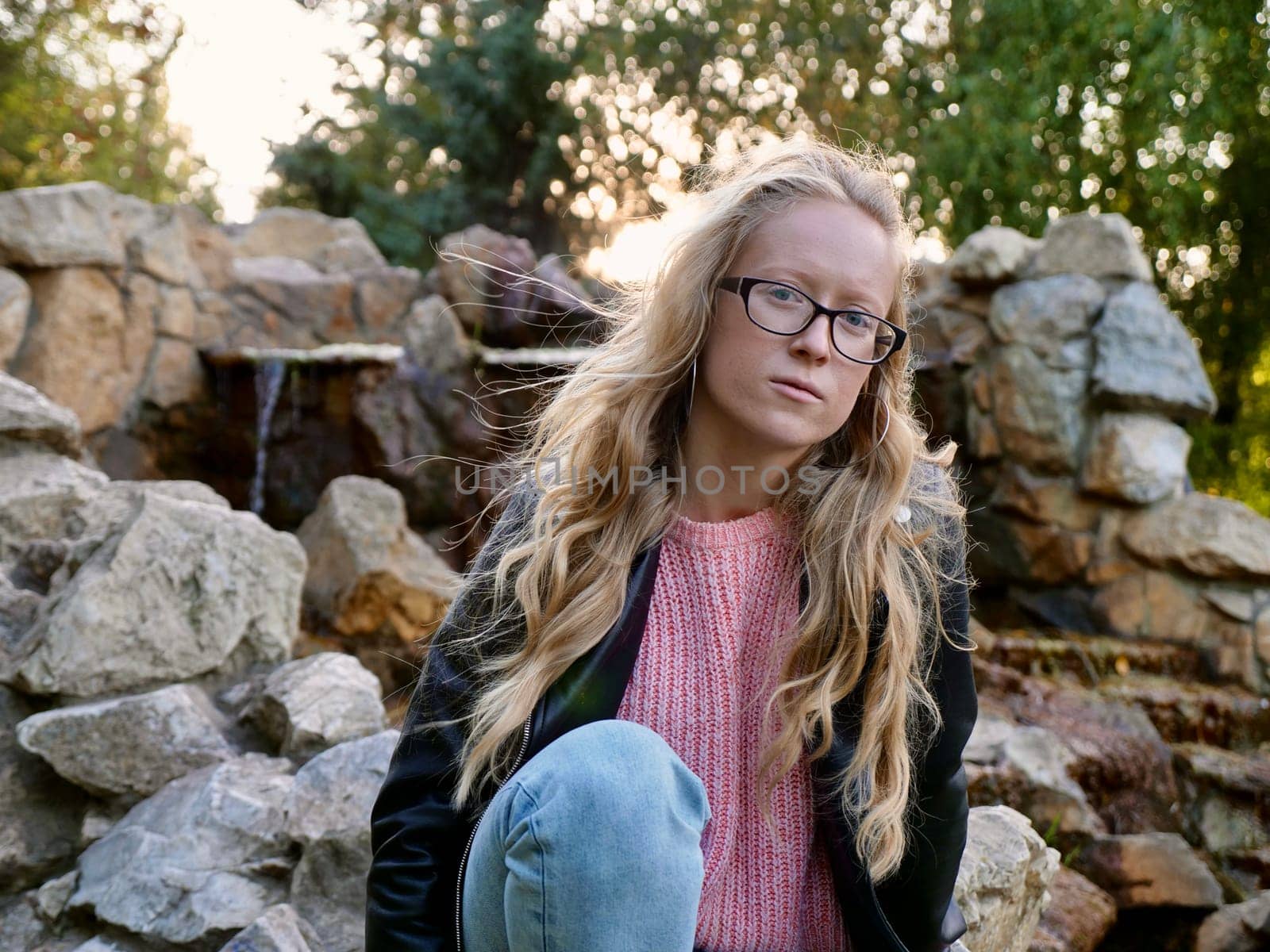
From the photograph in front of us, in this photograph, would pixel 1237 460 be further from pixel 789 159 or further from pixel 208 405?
pixel 789 159

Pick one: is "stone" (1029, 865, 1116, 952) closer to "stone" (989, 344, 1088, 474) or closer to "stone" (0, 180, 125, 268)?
"stone" (989, 344, 1088, 474)

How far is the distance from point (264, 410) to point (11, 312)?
132 centimetres

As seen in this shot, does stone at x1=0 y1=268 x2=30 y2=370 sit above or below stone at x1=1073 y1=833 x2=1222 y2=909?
above

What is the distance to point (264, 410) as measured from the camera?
6039 millimetres

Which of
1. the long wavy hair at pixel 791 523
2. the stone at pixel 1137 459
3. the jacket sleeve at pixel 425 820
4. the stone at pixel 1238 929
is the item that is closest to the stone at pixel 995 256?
the stone at pixel 1137 459

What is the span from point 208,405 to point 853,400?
554 centimetres

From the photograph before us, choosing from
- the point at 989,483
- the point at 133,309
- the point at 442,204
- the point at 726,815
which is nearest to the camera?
the point at 726,815

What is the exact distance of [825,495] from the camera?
149cm

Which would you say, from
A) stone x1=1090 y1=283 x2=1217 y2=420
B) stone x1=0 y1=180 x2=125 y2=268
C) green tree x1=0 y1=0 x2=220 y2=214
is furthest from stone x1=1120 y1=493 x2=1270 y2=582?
green tree x1=0 y1=0 x2=220 y2=214

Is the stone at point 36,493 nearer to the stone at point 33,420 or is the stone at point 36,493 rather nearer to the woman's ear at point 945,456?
the stone at point 33,420

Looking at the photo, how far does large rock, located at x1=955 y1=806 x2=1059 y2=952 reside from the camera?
5.71 feet

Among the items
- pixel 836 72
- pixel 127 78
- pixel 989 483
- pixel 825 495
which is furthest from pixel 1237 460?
pixel 127 78

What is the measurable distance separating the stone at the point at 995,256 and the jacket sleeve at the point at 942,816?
206 inches

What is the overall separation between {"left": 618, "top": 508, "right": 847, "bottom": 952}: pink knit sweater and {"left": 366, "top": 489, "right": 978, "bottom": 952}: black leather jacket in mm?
35
